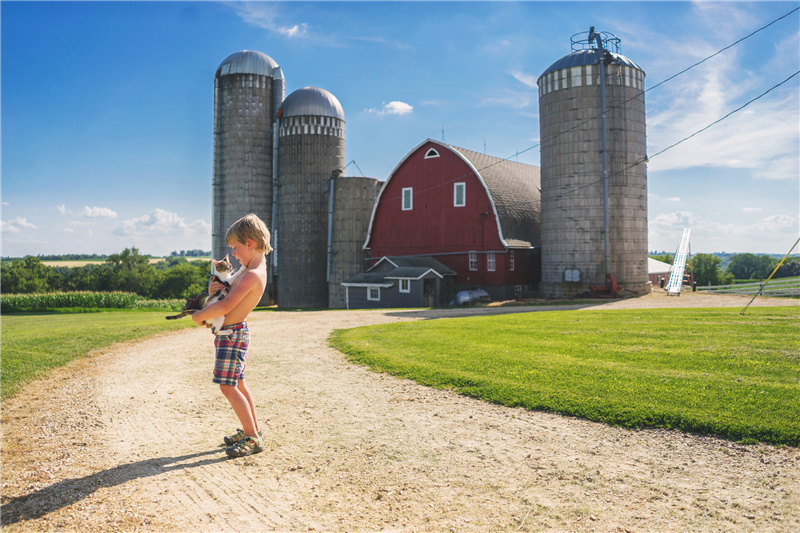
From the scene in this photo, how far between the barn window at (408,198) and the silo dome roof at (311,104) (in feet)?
35.1

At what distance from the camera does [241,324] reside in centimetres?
523

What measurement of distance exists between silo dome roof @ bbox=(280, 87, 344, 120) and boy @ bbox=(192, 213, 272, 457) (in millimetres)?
36279

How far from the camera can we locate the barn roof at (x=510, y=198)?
30703 mm

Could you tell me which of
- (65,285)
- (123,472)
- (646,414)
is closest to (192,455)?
(123,472)

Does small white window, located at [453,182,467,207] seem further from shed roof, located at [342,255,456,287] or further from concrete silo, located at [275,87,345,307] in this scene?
concrete silo, located at [275,87,345,307]

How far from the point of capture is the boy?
5059mm

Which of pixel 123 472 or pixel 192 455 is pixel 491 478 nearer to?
pixel 192 455

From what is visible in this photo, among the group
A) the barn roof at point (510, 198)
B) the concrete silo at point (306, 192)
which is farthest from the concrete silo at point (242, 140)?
the barn roof at point (510, 198)

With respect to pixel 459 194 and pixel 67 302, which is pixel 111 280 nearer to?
pixel 67 302

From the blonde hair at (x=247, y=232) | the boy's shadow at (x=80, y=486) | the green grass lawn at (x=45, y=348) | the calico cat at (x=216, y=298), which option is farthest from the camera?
the green grass lawn at (x=45, y=348)

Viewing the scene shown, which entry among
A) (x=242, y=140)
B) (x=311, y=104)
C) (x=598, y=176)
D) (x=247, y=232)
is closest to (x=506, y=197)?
(x=598, y=176)

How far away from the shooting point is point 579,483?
14.1 feet

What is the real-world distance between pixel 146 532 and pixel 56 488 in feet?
4.68

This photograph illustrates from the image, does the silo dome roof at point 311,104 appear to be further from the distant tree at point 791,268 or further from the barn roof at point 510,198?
the distant tree at point 791,268
